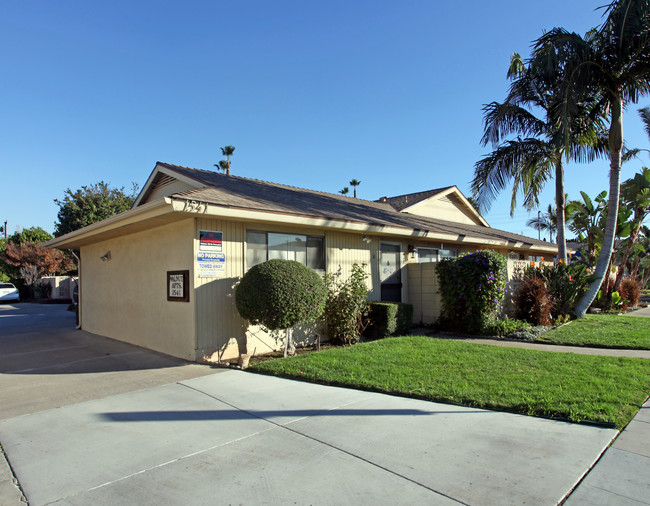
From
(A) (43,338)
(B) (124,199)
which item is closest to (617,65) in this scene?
(A) (43,338)

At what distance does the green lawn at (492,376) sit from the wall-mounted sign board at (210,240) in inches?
91.4

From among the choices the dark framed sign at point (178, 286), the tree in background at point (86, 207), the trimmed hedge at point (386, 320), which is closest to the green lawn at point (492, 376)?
the trimmed hedge at point (386, 320)

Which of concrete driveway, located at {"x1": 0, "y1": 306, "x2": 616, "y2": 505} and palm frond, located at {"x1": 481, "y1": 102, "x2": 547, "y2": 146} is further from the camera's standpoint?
palm frond, located at {"x1": 481, "y1": 102, "x2": 547, "y2": 146}

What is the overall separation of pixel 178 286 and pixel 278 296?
222 cm

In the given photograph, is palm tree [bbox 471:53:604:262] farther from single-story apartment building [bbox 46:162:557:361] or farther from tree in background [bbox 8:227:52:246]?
tree in background [bbox 8:227:52:246]

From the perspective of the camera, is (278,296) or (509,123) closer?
(278,296)

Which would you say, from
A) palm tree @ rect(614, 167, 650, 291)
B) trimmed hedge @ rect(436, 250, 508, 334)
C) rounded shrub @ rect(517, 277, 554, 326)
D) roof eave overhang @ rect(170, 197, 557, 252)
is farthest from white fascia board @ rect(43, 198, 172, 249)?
palm tree @ rect(614, 167, 650, 291)

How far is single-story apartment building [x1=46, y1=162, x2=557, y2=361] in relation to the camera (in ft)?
25.3

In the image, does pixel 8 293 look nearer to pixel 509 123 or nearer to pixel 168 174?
pixel 168 174

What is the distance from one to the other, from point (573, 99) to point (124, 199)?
29309 mm

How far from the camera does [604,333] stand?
970cm

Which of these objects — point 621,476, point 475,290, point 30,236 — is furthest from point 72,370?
point 30,236

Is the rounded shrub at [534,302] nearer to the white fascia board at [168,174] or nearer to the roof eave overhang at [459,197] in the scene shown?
the roof eave overhang at [459,197]

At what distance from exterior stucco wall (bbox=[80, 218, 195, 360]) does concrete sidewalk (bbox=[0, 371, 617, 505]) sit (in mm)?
2944
